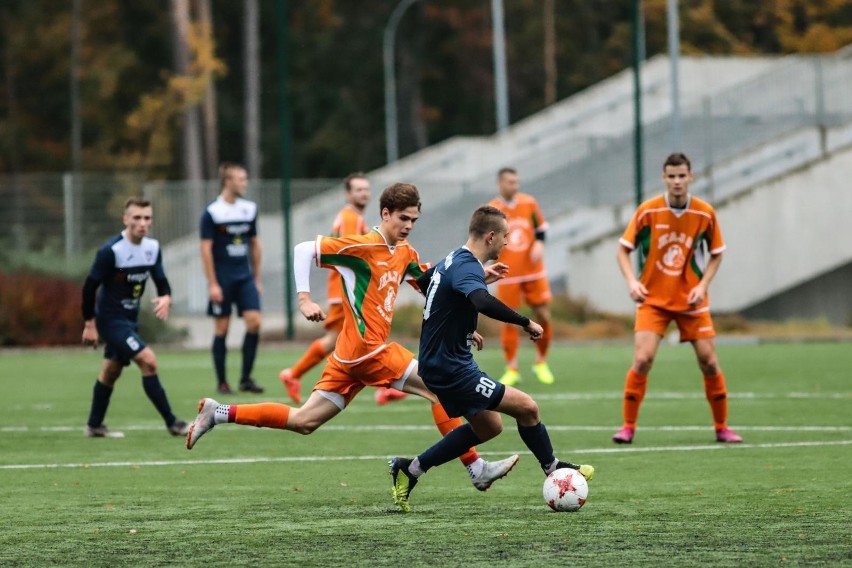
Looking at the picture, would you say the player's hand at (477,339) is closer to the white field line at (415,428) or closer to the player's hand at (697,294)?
the player's hand at (697,294)

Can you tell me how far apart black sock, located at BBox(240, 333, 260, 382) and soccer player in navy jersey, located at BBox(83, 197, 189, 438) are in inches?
146

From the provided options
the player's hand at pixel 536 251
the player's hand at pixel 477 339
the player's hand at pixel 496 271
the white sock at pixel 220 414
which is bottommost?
the white sock at pixel 220 414

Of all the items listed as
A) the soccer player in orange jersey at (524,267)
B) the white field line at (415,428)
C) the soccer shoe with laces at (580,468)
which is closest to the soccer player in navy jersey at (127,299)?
the white field line at (415,428)

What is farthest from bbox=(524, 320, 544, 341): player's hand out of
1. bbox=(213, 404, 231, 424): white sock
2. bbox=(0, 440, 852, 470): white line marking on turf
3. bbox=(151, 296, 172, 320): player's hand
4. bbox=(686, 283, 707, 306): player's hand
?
bbox=(151, 296, 172, 320): player's hand

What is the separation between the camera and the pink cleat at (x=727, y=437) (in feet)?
37.4

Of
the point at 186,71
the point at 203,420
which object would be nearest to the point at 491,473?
the point at 203,420

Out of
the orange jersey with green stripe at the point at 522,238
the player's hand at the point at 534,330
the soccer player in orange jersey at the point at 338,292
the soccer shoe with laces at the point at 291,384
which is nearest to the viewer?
the player's hand at the point at 534,330

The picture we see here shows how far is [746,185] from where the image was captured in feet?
103

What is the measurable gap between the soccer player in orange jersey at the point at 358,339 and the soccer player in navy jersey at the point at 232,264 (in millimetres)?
6893

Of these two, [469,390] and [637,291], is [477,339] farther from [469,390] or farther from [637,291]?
[637,291]

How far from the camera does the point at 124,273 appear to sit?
1212 cm

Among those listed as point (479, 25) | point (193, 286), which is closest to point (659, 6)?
point (479, 25)

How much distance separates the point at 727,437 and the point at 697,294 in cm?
109

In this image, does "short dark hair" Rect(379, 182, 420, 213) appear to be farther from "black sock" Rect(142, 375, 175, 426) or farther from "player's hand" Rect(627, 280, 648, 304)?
"black sock" Rect(142, 375, 175, 426)
